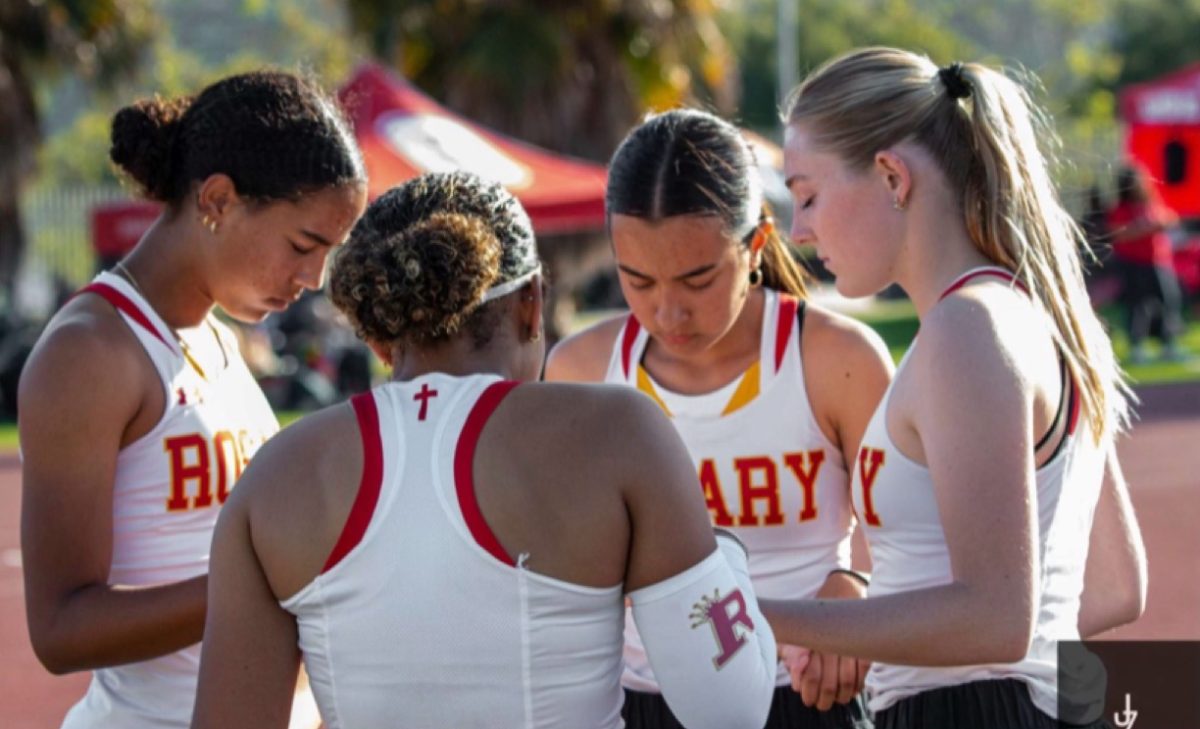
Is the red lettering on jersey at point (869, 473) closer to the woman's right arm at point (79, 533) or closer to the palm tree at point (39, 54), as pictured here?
the woman's right arm at point (79, 533)

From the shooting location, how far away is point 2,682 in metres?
7.35

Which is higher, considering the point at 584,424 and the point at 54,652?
the point at 584,424

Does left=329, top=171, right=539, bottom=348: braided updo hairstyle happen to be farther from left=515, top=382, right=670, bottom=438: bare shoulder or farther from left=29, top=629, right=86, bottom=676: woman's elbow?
left=29, top=629, right=86, bottom=676: woman's elbow

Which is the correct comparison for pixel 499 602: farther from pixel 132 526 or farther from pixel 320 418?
pixel 132 526

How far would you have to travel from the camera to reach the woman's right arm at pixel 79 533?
276cm

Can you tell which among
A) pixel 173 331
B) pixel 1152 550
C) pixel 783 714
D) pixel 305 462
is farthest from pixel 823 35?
pixel 305 462

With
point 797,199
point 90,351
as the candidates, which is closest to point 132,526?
point 90,351

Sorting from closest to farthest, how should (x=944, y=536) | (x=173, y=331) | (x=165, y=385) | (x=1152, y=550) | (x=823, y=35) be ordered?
1. (x=944, y=536)
2. (x=165, y=385)
3. (x=173, y=331)
4. (x=1152, y=550)
5. (x=823, y=35)

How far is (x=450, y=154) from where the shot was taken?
14.0m

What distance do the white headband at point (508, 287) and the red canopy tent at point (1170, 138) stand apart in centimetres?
2317

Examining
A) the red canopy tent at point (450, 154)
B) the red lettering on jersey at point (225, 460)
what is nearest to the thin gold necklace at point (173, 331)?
the red lettering on jersey at point (225, 460)

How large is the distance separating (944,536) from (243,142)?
58.2 inches

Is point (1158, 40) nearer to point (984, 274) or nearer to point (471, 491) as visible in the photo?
point (984, 274)

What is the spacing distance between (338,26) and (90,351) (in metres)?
18.3
